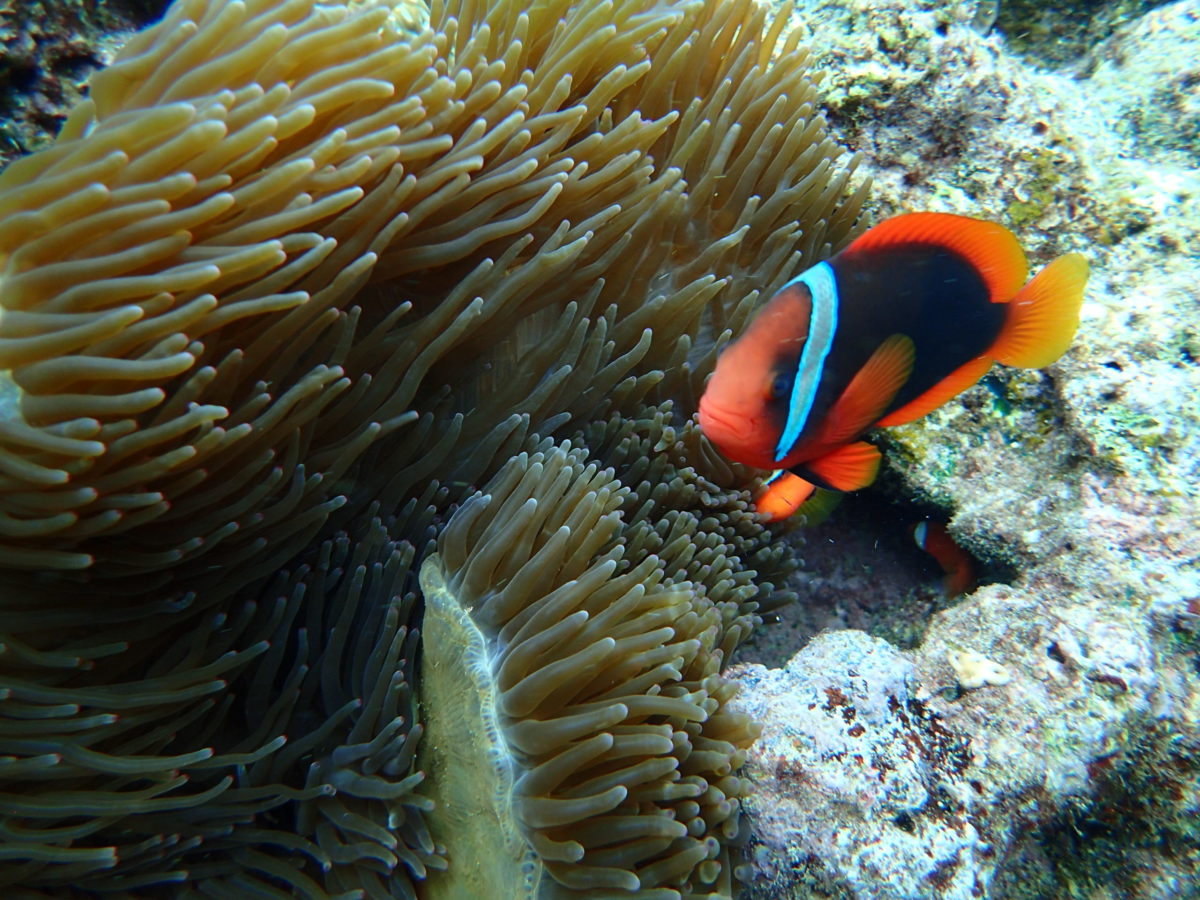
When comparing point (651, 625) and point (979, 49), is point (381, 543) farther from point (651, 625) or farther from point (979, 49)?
point (979, 49)

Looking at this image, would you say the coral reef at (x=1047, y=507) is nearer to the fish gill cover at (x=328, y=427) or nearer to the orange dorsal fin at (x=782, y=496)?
the orange dorsal fin at (x=782, y=496)

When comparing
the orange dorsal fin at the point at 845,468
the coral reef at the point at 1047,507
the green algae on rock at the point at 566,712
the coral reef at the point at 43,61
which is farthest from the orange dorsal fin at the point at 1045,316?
the coral reef at the point at 43,61

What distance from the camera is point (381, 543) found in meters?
1.73

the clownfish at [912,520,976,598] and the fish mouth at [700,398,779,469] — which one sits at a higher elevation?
the fish mouth at [700,398,779,469]

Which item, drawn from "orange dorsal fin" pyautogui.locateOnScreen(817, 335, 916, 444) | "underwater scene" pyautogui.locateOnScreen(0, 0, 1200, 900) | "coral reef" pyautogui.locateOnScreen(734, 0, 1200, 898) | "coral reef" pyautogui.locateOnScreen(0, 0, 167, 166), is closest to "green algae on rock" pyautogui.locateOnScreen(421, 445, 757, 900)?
"underwater scene" pyautogui.locateOnScreen(0, 0, 1200, 900)

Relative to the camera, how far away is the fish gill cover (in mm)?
1317

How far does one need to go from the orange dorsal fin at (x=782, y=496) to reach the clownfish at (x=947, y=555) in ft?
1.75

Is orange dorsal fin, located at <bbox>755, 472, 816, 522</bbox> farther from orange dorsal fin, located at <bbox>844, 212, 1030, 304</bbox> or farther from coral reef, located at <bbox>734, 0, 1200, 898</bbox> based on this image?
orange dorsal fin, located at <bbox>844, 212, 1030, 304</bbox>

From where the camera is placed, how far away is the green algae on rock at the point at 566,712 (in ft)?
4.44

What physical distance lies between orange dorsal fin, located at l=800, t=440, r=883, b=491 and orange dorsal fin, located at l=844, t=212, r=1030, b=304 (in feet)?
1.48

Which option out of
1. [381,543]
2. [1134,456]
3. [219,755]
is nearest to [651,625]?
[381,543]

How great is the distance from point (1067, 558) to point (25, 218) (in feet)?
7.72

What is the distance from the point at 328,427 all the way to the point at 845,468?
119cm

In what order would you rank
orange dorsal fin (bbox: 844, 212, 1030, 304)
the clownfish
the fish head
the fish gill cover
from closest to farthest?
the fish gill cover → the fish head → orange dorsal fin (bbox: 844, 212, 1030, 304) → the clownfish
